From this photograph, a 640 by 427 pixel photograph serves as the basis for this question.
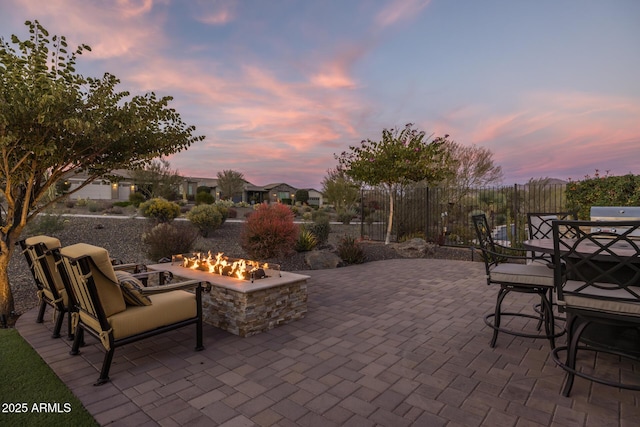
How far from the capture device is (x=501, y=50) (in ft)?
26.5

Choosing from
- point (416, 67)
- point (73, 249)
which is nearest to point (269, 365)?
point (73, 249)

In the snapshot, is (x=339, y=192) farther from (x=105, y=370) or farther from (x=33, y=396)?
(x=33, y=396)

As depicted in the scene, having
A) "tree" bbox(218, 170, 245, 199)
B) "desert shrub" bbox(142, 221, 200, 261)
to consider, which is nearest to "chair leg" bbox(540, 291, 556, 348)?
"desert shrub" bbox(142, 221, 200, 261)

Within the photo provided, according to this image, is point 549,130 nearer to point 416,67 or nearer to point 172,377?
point 416,67

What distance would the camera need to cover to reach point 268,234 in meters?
7.19

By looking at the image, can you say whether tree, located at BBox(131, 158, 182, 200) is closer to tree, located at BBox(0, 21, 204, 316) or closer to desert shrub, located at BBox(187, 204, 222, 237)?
desert shrub, located at BBox(187, 204, 222, 237)

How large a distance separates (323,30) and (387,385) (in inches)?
337

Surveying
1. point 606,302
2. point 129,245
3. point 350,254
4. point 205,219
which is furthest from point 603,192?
point 129,245

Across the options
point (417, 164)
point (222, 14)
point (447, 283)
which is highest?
point (222, 14)

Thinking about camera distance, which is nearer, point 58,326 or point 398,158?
point 58,326

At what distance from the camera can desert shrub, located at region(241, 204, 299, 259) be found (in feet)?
23.5

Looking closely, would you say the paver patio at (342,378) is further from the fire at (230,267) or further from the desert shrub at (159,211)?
the desert shrub at (159,211)

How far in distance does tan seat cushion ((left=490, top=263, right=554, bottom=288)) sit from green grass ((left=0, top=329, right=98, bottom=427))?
3423 mm

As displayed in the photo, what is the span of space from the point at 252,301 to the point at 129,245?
8.44m
